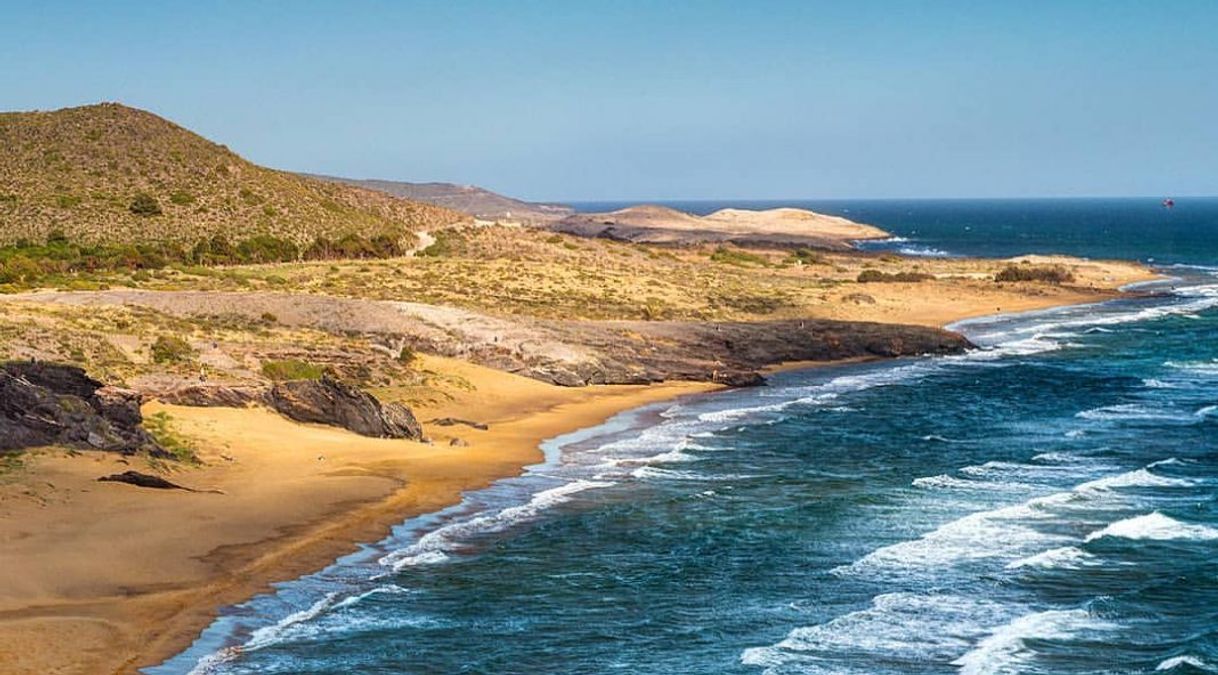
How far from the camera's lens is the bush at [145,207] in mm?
95000

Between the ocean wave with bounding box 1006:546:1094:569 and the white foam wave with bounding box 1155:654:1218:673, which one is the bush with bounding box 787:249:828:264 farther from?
the white foam wave with bounding box 1155:654:1218:673

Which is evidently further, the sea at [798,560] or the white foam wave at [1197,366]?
the white foam wave at [1197,366]

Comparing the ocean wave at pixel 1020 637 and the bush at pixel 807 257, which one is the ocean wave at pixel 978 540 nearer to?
the ocean wave at pixel 1020 637

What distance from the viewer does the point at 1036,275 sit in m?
119

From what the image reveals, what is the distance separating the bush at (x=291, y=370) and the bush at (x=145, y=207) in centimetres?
4844

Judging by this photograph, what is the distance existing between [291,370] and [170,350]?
13.1ft

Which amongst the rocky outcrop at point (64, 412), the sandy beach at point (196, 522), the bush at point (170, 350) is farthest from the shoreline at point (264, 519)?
the bush at point (170, 350)

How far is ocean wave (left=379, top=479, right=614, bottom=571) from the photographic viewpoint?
3028cm

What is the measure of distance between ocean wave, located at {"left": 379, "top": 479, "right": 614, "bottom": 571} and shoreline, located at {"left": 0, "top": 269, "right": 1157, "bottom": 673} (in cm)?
123

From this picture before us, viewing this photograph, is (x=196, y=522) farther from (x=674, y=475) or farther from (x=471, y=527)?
(x=674, y=475)

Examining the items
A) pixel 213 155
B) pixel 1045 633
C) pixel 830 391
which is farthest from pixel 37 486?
pixel 213 155

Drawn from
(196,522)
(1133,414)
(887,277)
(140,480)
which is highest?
(887,277)

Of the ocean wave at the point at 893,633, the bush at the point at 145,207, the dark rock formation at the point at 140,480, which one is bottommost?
the ocean wave at the point at 893,633

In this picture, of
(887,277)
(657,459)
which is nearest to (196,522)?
(657,459)
